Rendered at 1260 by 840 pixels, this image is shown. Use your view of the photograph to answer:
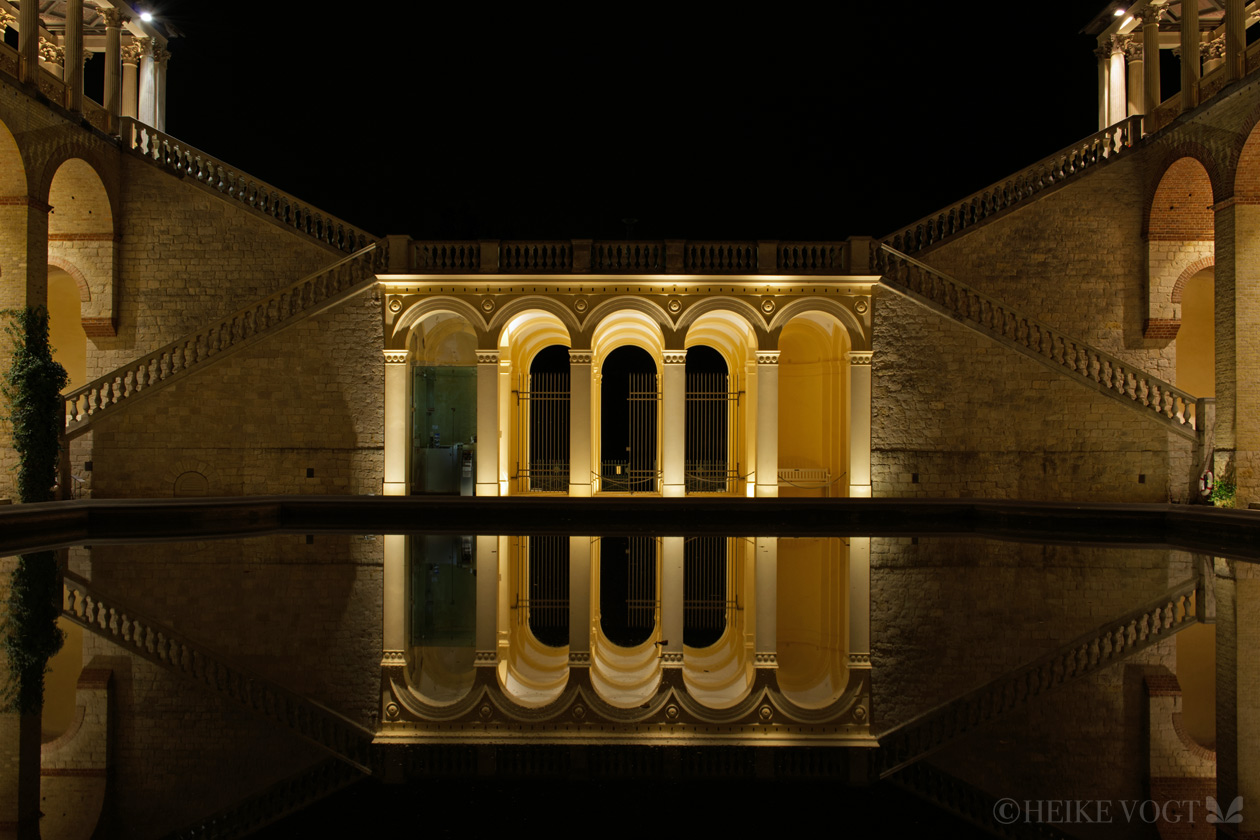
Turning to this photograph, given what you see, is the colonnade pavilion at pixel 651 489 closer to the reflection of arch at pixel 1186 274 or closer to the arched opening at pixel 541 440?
the reflection of arch at pixel 1186 274

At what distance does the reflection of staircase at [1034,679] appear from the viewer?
4180mm

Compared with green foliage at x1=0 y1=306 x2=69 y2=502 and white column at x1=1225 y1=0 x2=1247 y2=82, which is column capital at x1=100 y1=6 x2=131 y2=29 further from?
white column at x1=1225 y1=0 x2=1247 y2=82

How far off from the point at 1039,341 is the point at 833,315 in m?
4.03

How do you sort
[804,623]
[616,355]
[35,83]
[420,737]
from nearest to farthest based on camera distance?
[420,737]
[804,623]
[35,83]
[616,355]

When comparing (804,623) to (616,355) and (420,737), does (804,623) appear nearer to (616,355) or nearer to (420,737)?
(420,737)

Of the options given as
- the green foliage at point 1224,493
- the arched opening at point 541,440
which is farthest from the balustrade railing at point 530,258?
the green foliage at point 1224,493

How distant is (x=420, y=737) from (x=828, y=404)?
55.9 ft

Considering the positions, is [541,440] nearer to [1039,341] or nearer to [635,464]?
[635,464]

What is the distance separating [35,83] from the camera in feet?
51.5

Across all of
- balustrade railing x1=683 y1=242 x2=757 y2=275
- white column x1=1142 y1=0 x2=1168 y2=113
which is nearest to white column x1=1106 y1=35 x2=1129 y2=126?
white column x1=1142 y1=0 x2=1168 y2=113

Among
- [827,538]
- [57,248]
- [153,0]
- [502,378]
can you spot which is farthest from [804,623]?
[153,0]

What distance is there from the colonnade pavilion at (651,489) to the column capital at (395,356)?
0.15 metres

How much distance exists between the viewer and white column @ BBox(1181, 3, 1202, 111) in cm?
1690

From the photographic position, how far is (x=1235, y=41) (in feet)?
51.1
